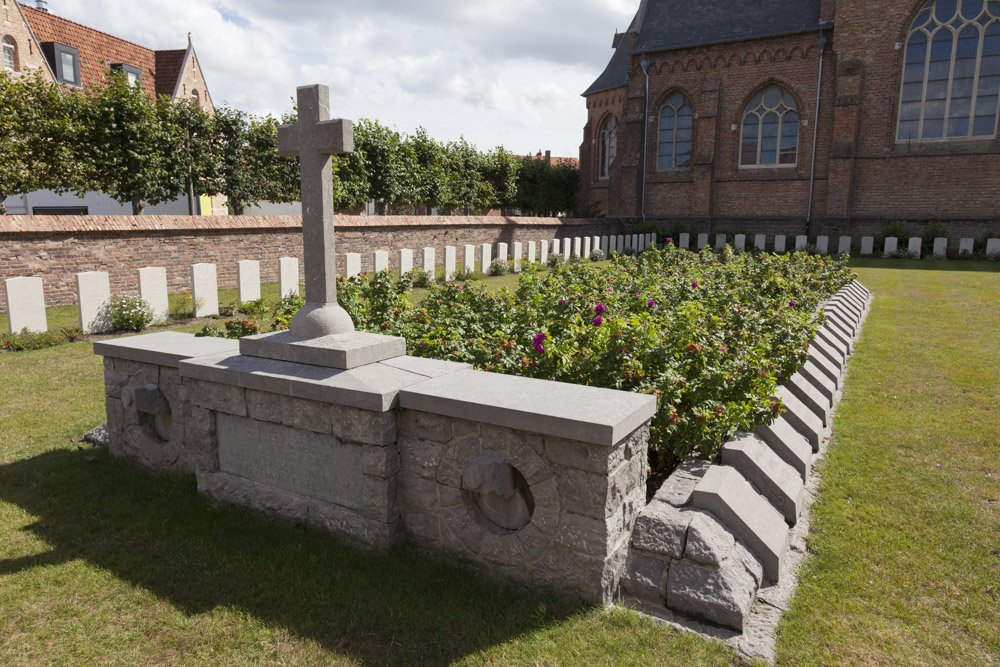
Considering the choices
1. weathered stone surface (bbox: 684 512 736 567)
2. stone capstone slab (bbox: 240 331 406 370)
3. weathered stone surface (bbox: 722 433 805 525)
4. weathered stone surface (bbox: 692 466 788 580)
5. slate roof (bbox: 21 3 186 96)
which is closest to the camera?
weathered stone surface (bbox: 684 512 736 567)

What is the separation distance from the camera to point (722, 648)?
2.69 meters

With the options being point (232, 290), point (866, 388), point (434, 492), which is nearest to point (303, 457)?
point (434, 492)

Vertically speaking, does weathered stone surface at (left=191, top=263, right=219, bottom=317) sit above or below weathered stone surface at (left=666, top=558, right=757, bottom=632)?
above

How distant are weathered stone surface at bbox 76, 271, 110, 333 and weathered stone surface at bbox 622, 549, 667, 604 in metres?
8.28

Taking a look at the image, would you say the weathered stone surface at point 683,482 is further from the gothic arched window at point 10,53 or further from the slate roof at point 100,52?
the gothic arched window at point 10,53

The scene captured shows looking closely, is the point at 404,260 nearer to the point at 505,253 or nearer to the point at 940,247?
the point at 505,253

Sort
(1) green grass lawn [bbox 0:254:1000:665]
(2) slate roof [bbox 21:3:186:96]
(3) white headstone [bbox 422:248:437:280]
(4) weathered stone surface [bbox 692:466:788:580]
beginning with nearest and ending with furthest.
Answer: (1) green grass lawn [bbox 0:254:1000:665]
(4) weathered stone surface [bbox 692:466:788:580]
(3) white headstone [bbox 422:248:437:280]
(2) slate roof [bbox 21:3:186:96]

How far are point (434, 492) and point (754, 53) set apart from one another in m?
25.8

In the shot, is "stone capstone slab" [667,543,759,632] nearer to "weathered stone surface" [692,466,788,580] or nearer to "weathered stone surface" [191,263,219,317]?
"weathered stone surface" [692,466,788,580]

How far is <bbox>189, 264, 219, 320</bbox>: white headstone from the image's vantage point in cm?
1003

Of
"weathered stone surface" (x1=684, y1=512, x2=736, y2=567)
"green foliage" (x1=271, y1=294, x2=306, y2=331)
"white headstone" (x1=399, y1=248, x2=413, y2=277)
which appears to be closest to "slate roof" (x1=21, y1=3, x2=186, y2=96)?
"white headstone" (x1=399, y1=248, x2=413, y2=277)

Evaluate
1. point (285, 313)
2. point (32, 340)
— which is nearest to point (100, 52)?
point (32, 340)

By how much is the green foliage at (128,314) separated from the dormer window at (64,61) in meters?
21.9

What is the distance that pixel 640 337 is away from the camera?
4.14 meters
